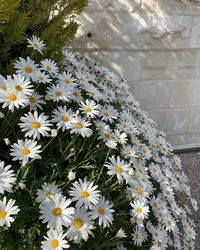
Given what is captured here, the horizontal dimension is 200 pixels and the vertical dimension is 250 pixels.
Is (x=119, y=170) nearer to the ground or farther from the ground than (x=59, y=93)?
nearer to the ground

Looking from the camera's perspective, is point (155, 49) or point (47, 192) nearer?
point (47, 192)

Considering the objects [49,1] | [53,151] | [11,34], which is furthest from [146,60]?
[53,151]

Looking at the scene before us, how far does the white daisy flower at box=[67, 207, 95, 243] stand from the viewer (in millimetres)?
1068

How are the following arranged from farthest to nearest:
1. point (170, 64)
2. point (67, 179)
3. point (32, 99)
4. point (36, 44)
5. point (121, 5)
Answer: point (170, 64) < point (121, 5) < point (36, 44) < point (32, 99) < point (67, 179)

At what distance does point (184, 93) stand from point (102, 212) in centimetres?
243

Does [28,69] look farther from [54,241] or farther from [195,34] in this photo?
[195,34]

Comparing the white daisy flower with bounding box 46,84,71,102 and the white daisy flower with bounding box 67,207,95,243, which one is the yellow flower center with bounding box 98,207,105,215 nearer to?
A: the white daisy flower with bounding box 67,207,95,243

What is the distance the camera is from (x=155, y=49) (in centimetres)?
306

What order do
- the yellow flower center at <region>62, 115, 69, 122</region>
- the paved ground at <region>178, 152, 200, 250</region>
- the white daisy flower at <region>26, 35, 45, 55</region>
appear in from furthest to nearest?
1. the paved ground at <region>178, 152, 200, 250</region>
2. the white daisy flower at <region>26, 35, 45, 55</region>
3. the yellow flower center at <region>62, 115, 69, 122</region>

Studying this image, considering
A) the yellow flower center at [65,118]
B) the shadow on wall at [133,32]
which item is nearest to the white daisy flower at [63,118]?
the yellow flower center at [65,118]

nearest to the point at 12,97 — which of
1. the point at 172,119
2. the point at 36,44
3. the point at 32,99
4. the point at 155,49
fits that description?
the point at 32,99

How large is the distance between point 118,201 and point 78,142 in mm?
281

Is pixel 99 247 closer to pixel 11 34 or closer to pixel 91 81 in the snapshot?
pixel 11 34

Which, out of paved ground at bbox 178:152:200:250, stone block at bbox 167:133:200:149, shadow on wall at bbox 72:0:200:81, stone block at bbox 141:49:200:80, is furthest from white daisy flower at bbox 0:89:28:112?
stone block at bbox 167:133:200:149
